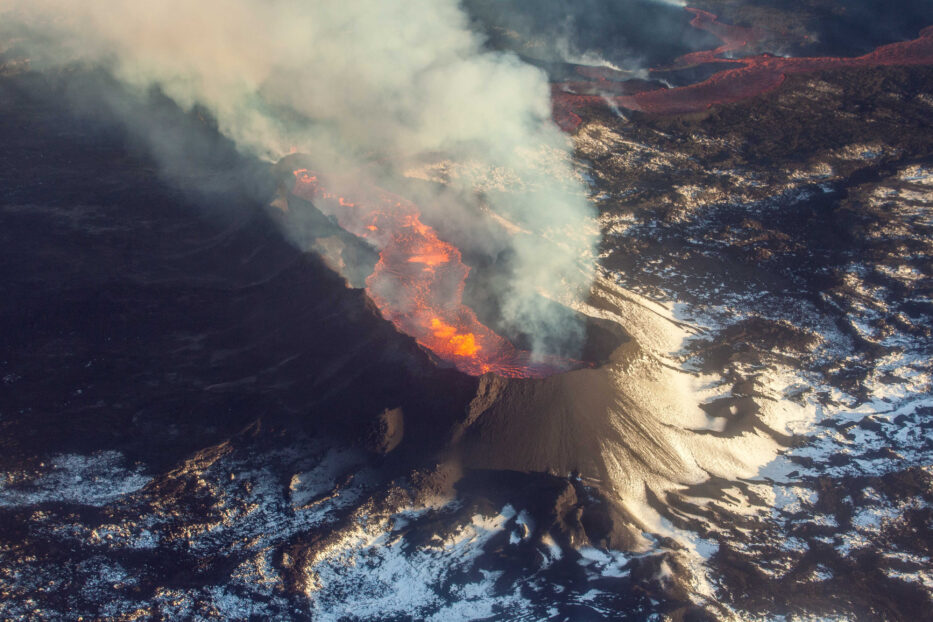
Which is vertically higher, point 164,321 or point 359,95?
point 359,95

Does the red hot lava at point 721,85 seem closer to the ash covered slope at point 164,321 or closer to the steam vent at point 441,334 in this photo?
the steam vent at point 441,334

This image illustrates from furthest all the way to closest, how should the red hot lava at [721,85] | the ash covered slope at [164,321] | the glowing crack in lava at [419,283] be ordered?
the red hot lava at [721,85], the glowing crack in lava at [419,283], the ash covered slope at [164,321]

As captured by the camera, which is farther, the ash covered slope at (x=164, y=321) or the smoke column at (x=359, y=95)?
the smoke column at (x=359, y=95)

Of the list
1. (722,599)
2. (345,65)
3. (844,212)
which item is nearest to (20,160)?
(345,65)

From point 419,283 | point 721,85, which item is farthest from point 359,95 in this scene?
point 721,85

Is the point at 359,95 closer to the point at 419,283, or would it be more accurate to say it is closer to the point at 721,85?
the point at 419,283

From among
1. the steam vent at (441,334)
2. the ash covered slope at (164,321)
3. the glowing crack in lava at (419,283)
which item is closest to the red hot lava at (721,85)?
the steam vent at (441,334)

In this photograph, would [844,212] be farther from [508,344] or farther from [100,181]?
[100,181]

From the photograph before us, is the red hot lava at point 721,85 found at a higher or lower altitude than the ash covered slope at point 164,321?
higher
